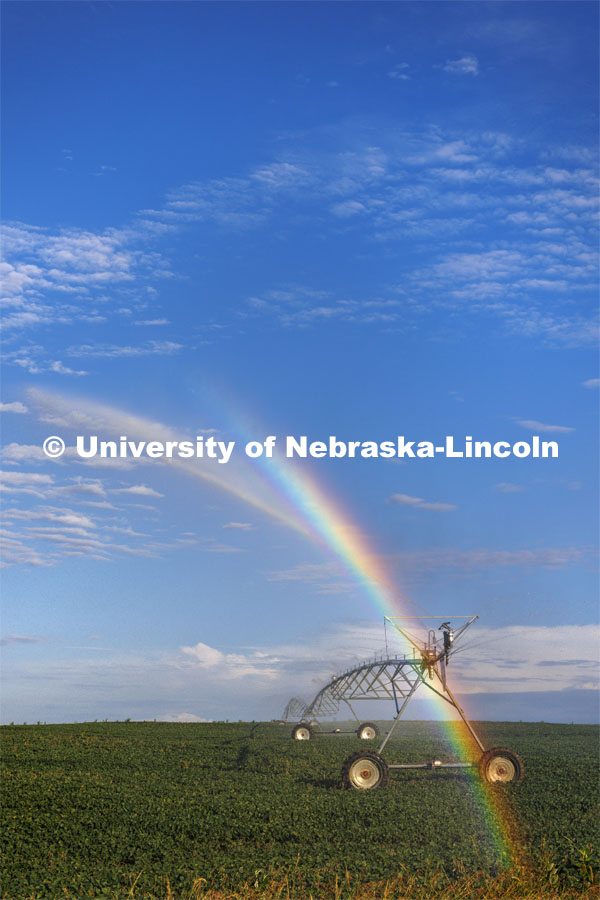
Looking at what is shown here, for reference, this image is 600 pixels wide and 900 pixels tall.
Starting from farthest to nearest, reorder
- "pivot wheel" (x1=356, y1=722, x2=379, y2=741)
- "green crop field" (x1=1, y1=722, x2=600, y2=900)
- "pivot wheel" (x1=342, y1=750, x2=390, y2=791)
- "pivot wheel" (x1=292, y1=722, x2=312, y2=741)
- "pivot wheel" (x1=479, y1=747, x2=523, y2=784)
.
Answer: "pivot wheel" (x1=292, y1=722, x2=312, y2=741)
"pivot wheel" (x1=356, y1=722, x2=379, y2=741)
"pivot wheel" (x1=479, y1=747, x2=523, y2=784)
"pivot wheel" (x1=342, y1=750, x2=390, y2=791)
"green crop field" (x1=1, y1=722, x2=600, y2=900)

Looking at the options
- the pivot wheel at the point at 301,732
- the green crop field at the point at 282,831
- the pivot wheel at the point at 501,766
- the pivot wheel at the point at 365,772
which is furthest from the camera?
the pivot wheel at the point at 301,732

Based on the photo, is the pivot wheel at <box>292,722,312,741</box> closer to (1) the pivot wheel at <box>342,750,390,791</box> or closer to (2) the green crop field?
(2) the green crop field

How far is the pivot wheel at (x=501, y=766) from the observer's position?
20812 mm

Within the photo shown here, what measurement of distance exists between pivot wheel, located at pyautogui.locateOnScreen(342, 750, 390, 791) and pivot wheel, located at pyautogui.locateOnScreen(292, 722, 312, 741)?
63.5ft

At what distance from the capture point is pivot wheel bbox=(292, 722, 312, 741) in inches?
1529

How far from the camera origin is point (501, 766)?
21.0 metres

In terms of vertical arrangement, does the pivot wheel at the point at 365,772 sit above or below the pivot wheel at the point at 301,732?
above

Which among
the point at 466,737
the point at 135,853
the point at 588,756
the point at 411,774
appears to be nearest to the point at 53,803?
the point at 135,853

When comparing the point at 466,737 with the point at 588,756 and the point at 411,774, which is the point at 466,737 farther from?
the point at 411,774

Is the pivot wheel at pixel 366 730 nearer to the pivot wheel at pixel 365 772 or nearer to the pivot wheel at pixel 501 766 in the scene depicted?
the pivot wheel at pixel 501 766

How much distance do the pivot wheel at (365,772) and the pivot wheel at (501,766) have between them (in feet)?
8.99

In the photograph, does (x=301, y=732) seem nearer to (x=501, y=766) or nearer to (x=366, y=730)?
(x=366, y=730)

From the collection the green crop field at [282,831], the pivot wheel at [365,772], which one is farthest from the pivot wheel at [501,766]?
the pivot wheel at [365,772]

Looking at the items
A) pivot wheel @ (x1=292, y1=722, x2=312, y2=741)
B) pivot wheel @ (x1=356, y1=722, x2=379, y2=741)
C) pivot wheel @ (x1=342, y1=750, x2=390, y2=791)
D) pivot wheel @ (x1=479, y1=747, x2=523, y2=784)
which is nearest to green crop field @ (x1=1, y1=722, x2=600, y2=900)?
pivot wheel @ (x1=342, y1=750, x2=390, y2=791)
